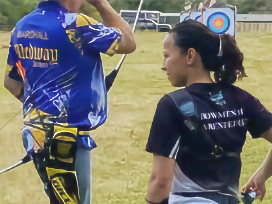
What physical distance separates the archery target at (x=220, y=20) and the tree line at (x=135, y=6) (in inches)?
2.5

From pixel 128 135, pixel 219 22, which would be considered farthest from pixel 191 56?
pixel 128 135

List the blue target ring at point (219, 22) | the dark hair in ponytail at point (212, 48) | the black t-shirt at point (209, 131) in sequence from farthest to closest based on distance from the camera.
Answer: the blue target ring at point (219, 22)
the dark hair in ponytail at point (212, 48)
the black t-shirt at point (209, 131)

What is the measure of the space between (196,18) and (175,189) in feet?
2.75

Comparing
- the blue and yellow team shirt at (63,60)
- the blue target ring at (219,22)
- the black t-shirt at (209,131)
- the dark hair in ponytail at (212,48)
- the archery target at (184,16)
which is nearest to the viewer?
the black t-shirt at (209,131)

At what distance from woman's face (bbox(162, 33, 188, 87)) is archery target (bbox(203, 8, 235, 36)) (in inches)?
11.9

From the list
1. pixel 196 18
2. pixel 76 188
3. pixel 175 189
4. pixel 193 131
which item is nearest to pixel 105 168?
pixel 76 188

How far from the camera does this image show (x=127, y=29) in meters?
1.54

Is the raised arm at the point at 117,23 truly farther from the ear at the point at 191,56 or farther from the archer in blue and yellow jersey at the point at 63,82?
the ear at the point at 191,56

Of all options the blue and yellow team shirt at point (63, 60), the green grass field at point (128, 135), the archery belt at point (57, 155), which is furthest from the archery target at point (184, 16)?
the archery belt at point (57, 155)

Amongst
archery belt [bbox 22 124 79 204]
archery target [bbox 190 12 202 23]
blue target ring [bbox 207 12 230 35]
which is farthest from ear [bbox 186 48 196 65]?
archery belt [bbox 22 124 79 204]

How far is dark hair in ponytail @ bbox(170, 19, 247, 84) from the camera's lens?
135 cm

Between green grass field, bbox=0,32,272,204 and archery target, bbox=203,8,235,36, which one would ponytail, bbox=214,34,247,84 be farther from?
green grass field, bbox=0,32,272,204

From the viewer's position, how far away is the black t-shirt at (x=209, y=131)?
48.8 inches

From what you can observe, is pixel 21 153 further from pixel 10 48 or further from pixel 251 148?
pixel 251 148
